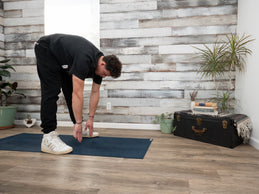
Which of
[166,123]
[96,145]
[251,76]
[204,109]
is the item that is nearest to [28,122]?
[96,145]

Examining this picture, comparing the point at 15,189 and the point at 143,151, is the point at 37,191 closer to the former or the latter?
the point at 15,189

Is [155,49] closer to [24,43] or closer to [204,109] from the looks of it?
[204,109]

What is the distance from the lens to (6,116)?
2848mm

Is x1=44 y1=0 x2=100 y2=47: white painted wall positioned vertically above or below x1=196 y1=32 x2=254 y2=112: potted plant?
above

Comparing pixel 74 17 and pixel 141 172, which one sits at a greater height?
pixel 74 17

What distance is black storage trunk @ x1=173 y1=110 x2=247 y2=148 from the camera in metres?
1.91

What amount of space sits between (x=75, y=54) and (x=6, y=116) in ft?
6.48

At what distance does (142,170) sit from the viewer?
1.38 m

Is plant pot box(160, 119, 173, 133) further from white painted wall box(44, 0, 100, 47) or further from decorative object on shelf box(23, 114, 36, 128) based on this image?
decorative object on shelf box(23, 114, 36, 128)

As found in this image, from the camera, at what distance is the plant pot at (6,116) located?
2.81 metres

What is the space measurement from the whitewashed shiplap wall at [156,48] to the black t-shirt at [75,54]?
1.19 m

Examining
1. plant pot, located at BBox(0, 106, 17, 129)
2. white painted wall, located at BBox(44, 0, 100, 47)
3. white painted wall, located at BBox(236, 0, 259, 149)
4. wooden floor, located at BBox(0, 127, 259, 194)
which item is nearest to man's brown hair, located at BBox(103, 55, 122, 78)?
wooden floor, located at BBox(0, 127, 259, 194)

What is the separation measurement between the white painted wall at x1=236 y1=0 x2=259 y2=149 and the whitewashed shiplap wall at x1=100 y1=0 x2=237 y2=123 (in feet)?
0.84

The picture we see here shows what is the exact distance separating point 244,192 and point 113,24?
2514mm
